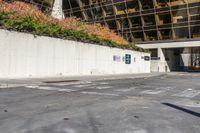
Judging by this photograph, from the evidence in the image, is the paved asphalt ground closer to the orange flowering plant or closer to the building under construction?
the orange flowering plant

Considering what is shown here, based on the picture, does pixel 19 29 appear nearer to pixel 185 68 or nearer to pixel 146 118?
pixel 146 118

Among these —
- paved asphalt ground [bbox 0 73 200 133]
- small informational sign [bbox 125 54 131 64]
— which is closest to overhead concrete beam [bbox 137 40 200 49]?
small informational sign [bbox 125 54 131 64]

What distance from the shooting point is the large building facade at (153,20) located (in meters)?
50.8

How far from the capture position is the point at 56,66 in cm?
2317

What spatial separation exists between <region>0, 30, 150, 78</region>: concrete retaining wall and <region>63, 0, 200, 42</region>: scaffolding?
2151 centimetres

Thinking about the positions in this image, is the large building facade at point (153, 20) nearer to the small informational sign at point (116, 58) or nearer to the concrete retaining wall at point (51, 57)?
the small informational sign at point (116, 58)

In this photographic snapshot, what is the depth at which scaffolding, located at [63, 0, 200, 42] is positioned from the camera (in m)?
50.7

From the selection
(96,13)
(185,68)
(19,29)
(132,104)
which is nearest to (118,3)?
(96,13)

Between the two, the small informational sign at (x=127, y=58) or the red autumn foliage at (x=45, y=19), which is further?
the small informational sign at (x=127, y=58)

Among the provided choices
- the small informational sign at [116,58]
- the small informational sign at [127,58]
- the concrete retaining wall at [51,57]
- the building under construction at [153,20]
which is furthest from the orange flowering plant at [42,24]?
the building under construction at [153,20]

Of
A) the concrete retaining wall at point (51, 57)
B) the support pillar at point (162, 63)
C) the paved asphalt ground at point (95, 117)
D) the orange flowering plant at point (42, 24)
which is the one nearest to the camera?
the paved asphalt ground at point (95, 117)

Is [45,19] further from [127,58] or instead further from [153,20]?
[153,20]

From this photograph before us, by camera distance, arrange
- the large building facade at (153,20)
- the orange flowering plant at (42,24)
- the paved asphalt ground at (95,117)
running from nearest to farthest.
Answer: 1. the paved asphalt ground at (95,117)
2. the orange flowering plant at (42,24)
3. the large building facade at (153,20)

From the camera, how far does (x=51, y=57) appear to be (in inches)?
888
